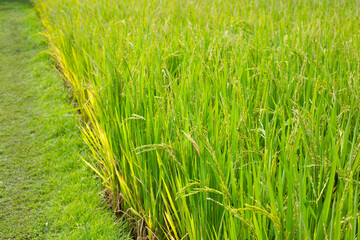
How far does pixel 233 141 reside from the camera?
52.6 inches

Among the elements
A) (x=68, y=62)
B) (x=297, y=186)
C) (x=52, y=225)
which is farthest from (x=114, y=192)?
(x=68, y=62)

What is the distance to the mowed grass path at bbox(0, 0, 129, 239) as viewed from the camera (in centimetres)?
198

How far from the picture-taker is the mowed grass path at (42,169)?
1.98 meters

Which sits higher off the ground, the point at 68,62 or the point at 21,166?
the point at 68,62

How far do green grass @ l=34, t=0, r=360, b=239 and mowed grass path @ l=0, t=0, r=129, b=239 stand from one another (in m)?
0.19

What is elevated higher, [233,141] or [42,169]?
[233,141]

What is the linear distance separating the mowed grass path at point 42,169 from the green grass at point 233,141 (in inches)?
7.3

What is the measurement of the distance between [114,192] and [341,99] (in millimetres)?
1314

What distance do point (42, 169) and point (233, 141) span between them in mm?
1682

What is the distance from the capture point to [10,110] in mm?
3467

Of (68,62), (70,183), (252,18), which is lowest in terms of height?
(70,183)

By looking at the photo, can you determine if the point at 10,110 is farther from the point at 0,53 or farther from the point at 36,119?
the point at 0,53

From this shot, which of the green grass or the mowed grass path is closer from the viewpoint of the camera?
the green grass

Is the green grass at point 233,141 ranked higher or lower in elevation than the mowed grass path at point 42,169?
higher
